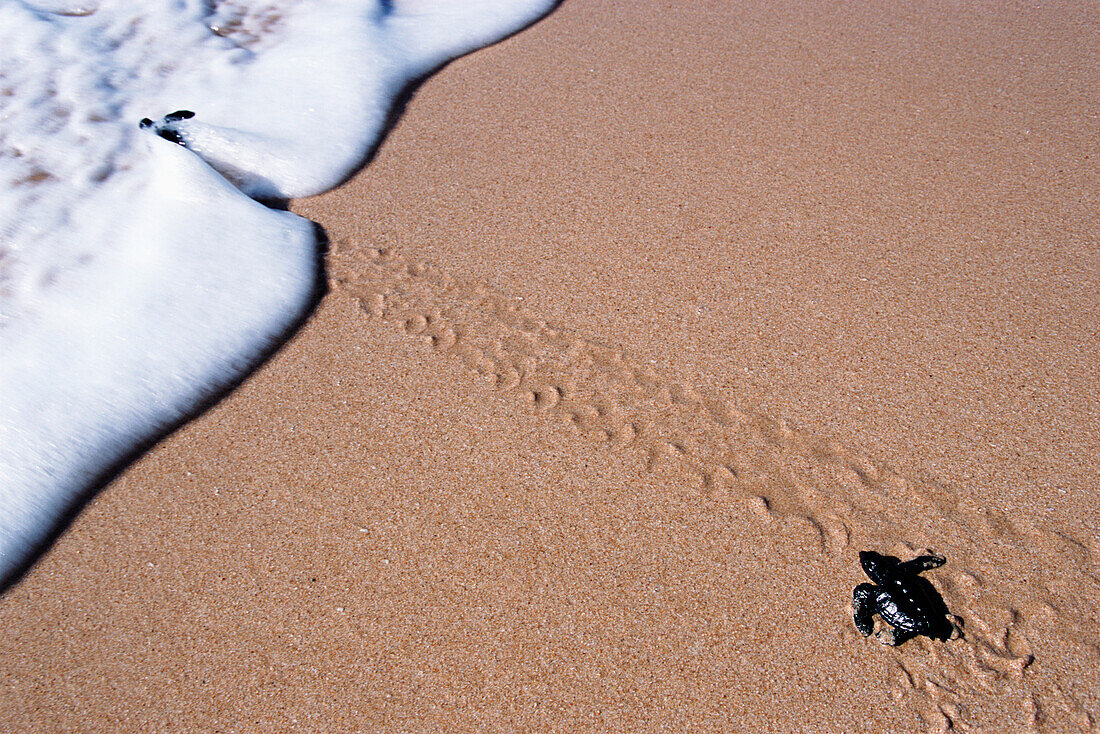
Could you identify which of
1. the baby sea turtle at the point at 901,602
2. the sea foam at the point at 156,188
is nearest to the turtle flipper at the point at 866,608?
the baby sea turtle at the point at 901,602

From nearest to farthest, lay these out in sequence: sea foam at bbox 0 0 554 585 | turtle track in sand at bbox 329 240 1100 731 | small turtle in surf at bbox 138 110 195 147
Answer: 1. turtle track in sand at bbox 329 240 1100 731
2. sea foam at bbox 0 0 554 585
3. small turtle in surf at bbox 138 110 195 147

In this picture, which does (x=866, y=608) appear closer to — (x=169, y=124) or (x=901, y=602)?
(x=901, y=602)

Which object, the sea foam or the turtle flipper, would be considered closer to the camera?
the turtle flipper

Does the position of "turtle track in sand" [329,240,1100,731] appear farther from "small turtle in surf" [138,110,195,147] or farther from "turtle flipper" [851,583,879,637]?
"small turtle in surf" [138,110,195,147]

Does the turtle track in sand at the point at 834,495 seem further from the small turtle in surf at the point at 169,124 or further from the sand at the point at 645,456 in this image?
the small turtle in surf at the point at 169,124

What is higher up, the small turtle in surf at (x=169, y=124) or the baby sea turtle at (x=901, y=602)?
the baby sea turtle at (x=901, y=602)

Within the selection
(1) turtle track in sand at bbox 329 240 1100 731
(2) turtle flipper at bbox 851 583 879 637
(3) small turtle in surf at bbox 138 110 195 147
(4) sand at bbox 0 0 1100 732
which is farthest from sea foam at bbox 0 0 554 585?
(2) turtle flipper at bbox 851 583 879 637
